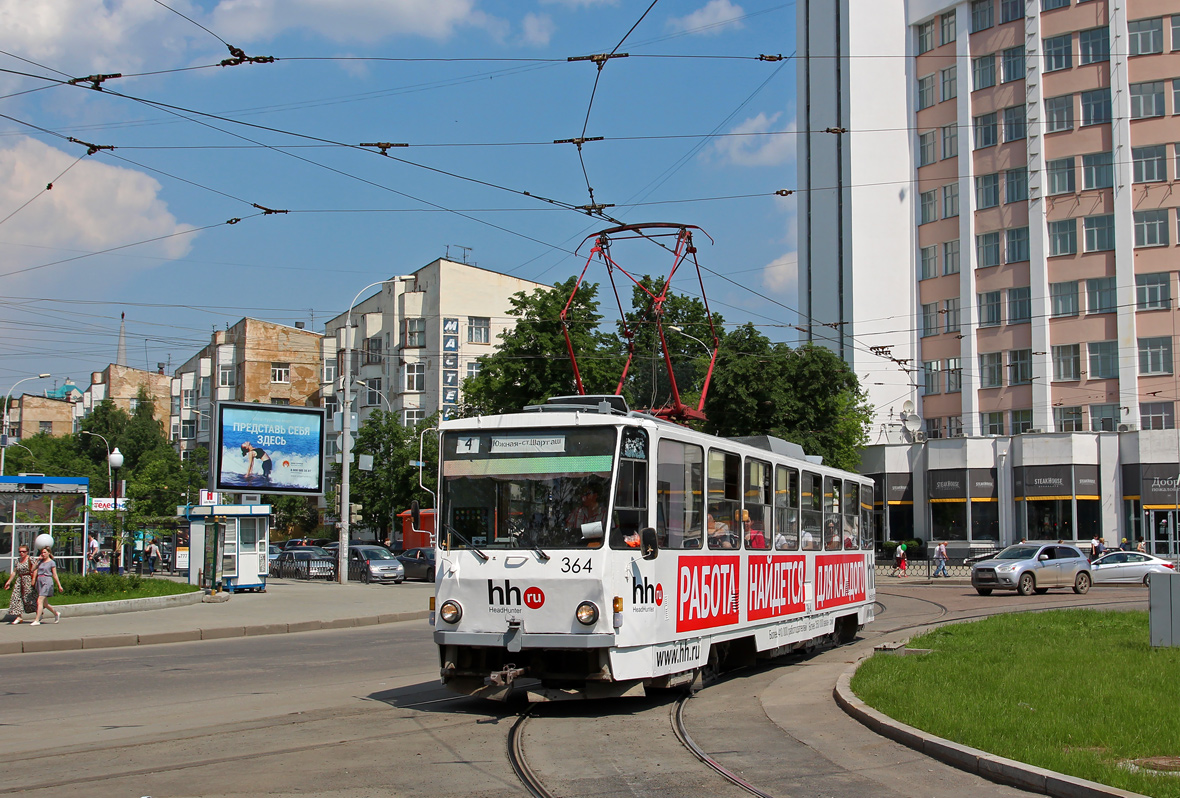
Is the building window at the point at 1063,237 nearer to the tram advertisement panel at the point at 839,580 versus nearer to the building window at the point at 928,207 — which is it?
the building window at the point at 928,207

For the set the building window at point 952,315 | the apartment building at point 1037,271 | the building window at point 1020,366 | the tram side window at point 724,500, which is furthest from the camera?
the building window at point 952,315

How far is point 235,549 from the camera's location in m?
31.0

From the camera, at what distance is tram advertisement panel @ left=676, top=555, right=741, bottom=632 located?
11.0m

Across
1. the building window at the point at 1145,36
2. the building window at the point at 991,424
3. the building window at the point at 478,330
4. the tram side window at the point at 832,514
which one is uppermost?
the building window at the point at 1145,36

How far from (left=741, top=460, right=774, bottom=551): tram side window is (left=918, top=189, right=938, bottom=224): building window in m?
47.1

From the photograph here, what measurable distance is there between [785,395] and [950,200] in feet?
54.0

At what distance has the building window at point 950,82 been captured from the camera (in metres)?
55.3

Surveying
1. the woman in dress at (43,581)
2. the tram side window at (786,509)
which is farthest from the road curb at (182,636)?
the tram side window at (786,509)

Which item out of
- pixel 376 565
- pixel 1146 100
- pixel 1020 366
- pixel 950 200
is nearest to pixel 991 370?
pixel 1020 366

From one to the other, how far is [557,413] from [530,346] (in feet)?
108

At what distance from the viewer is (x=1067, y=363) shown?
5044cm

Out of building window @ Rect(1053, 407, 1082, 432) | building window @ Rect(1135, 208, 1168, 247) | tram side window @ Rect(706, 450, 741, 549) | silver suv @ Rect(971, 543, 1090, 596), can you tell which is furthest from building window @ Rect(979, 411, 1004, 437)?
tram side window @ Rect(706, 450, 741, 549)

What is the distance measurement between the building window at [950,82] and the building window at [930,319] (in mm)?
10618

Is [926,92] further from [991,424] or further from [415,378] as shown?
[415,378]
